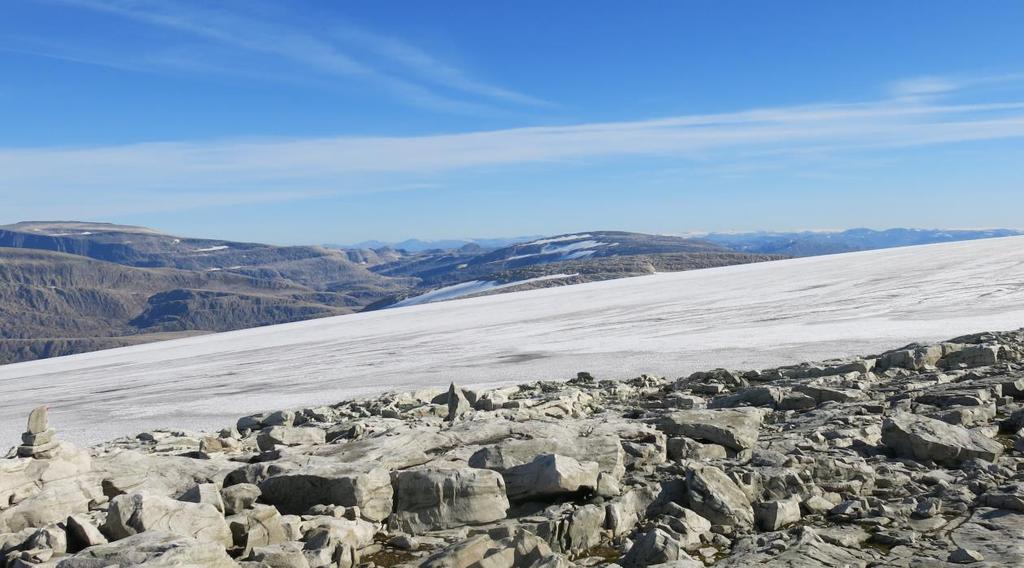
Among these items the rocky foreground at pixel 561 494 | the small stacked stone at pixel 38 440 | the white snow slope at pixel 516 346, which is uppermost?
the small stacked stone at pixel 38 440

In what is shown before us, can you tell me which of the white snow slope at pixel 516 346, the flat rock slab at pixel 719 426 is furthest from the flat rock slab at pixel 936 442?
the white snow slope at pixel 516 346

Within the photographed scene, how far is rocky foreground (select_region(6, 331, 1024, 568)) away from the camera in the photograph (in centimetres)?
711

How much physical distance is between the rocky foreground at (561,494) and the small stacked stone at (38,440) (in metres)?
0.03

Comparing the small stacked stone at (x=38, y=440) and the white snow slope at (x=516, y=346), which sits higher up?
the small stacked stone at (x=38, y=440)

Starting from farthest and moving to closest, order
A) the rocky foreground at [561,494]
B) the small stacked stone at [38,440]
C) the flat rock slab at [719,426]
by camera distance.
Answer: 1. the flat rock slab at [719,426]
2. the small stacked stone at [38,440]
3. the rocky foreground at [561,494]

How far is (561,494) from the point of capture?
869 centimetres

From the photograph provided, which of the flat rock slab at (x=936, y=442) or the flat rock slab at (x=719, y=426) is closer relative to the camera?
the flat rock slab at (x=936, y=442)

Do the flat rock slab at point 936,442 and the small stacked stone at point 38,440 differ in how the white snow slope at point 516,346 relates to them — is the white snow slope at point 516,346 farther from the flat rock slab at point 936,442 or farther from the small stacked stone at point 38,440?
the flat rock slab at point 936,442

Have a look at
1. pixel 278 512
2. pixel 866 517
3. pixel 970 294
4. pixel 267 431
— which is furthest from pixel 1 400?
pixel 970 294

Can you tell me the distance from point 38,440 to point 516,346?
2091 centimetres

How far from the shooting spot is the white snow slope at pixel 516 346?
2183cm

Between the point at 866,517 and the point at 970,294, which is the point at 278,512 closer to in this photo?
the point at 866,517

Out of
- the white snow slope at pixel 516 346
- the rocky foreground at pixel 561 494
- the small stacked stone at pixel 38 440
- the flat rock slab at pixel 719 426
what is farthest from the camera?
the white snow slope at pixel 516 346

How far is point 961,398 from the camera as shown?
39.6 ft
